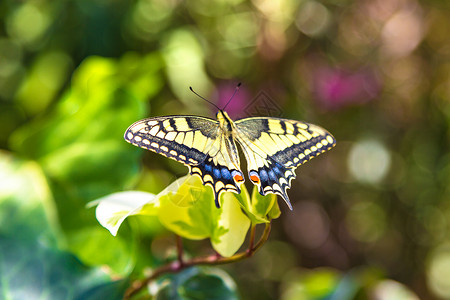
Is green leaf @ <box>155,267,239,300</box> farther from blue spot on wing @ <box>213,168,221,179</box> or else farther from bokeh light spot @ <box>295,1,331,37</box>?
bokeh light spot @ <box>295,1,331,37</box>

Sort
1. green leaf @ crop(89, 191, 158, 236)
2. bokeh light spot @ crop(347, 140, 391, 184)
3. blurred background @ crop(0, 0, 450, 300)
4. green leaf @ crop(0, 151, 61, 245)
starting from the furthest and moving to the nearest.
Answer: bokeh light spot @ crop(347, 140, 391, 184) → blurred background @ crop(0, 0, 450, 300) → green leaf @ crop(0, 151, 61, 245) → green leaf @ crop(89, 191, 158, 236)

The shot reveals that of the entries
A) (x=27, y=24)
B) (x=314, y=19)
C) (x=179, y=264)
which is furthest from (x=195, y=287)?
(x=314, y=19)

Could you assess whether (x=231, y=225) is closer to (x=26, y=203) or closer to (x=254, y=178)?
(x=254, y=178)

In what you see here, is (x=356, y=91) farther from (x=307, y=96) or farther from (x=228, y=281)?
(x=228, y=281)

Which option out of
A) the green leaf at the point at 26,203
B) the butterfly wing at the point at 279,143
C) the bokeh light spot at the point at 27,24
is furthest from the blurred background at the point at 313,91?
the butterfly wing at the point at 279,143

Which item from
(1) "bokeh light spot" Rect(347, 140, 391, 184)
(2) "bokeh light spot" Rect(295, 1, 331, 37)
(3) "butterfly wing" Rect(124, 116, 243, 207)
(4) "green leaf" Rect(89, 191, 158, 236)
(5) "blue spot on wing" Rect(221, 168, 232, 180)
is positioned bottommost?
(1) "bokeh light spot" Rect(347, 140, 391, 184)

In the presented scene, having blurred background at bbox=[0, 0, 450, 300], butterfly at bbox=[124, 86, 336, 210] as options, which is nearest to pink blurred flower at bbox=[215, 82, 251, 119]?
blurred background at bbox=[0, 0, 450, 300]
